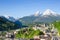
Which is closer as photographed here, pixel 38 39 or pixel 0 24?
pixel 38 39

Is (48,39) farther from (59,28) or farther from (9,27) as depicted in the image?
(9,27)

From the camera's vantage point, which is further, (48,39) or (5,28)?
(5,28)

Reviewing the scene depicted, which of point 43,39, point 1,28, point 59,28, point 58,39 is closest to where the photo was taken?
point 58,39

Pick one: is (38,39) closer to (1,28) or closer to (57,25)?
(57,25)

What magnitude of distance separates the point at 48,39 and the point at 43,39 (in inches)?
33.1

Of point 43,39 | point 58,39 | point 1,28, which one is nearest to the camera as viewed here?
point 58,39

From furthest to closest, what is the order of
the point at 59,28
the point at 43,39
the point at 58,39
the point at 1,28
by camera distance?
1. the point at 1,28
2. the point at 59,28
3. the point at 43,39
4. the point at 58,39

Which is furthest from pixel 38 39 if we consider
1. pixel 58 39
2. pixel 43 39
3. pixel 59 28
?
pixel 58 39

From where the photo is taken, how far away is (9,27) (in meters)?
112

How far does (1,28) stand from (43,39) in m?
69.2

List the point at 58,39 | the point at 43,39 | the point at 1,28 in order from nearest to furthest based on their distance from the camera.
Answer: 1. the point at 58,39
2. the point at 43,39
3. the point at 1,28

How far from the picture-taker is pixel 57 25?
4384 centimetres

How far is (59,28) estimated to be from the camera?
4150 centimetres

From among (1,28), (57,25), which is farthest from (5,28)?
(57,25)
